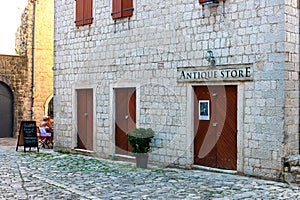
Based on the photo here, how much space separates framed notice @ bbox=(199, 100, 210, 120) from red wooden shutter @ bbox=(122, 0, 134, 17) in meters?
3.01

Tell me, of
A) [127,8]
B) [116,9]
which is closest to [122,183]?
[127,8]

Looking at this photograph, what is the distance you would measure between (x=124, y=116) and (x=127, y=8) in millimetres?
2635

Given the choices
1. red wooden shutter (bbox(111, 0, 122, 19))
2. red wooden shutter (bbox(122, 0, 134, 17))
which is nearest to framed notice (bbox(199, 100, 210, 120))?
red wooden shutter (bbox(122, 0, 134, 17))

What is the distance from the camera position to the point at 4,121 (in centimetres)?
1833

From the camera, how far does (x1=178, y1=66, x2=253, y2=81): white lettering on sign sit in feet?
28.4

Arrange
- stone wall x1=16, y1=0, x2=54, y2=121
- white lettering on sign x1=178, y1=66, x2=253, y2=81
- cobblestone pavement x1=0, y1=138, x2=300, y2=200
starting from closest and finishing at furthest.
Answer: cobblestone pavement x1=0, y1=138, x2=300, y2=200 < white lettering on sign x1=178, y1=66, x2=253, y2=81 < stone wall x1=16, y1=0, x2=54, y2=121

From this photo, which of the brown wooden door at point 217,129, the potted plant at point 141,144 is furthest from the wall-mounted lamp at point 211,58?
the potted plant at point 141,144

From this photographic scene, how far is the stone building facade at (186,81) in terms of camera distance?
8.30 m

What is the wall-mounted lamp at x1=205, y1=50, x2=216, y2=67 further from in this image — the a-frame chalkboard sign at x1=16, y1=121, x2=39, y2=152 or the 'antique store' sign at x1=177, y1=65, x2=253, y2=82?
the a-frame chalkboard sign at x1=16, y1=121, x2=39, y2=152

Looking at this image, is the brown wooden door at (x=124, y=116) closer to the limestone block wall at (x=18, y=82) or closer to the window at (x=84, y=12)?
the window at (x=84, y=12)

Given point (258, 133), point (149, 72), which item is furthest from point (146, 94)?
point (258, 133)

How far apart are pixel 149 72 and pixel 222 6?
7.85 feet

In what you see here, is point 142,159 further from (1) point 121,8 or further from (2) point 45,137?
(2) point 45,137

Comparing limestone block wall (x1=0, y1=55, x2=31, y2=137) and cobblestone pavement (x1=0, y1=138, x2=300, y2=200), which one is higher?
limestone block wall (x1=0, y1=55, x2=31, y2=137)
